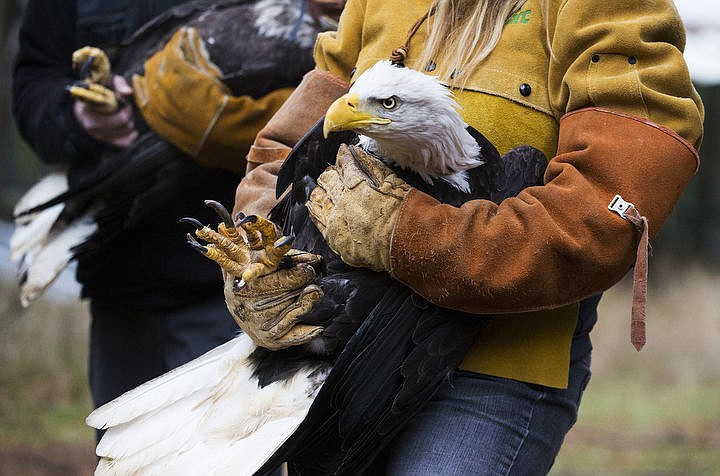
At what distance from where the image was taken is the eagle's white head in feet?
5.51

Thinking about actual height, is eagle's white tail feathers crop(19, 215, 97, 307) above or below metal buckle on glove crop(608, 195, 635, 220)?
below

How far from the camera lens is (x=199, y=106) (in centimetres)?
282

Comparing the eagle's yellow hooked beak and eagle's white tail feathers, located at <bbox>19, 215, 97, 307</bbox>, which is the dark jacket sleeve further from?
the eagle's yellow hooked beak

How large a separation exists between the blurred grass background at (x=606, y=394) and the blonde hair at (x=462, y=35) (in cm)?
371

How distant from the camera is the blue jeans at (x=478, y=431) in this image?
6.06 feet

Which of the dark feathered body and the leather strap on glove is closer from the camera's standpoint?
A: the leather strap on glove

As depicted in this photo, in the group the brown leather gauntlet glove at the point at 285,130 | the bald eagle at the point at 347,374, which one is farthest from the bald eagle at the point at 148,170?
the bald eagle at the point at 347,374

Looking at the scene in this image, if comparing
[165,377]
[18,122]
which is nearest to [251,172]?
[165,377]

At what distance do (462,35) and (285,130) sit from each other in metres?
0.48

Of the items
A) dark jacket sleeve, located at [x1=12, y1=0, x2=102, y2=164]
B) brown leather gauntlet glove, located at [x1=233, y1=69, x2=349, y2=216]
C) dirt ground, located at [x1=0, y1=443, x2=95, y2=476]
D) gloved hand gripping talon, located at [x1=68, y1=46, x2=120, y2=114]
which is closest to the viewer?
brown leather gauntlet glove, located at [x1=233, y1=69, x2=349, y2=216]

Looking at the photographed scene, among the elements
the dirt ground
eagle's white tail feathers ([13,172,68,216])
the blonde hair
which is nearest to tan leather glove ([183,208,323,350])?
the blonde hair

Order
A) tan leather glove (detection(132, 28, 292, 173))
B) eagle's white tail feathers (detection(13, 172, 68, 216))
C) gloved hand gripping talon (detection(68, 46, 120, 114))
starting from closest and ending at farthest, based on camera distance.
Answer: tan leather glove (detection(132, 28, 292, 173)) < gloved hand gripping talon (detection(68, 46, 120, 114)) < eagle's white tail feathers (detection(13, 172, 68, 216))

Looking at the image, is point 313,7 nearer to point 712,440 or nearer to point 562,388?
point 562,388

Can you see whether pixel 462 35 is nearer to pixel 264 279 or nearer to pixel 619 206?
pixel 619 206
